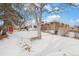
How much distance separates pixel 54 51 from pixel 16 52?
29 centimetres

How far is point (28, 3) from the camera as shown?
1411 millimetres

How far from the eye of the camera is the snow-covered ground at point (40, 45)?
4.57ft

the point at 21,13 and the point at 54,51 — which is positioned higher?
the point at 21,13

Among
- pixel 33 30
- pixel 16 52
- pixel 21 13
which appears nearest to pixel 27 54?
pixel 16 52

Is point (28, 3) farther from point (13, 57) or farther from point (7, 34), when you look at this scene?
point (13, 57)

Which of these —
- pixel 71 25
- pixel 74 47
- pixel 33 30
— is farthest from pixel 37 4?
pixel 74 47

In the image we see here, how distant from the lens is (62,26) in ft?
4.61

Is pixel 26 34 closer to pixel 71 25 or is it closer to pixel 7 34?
pixel 7 34

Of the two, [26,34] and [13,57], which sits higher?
[26,34]

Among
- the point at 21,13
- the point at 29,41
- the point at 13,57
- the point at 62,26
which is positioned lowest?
the point at 13,57

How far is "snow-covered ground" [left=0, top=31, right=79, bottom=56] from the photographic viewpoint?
1.39 m

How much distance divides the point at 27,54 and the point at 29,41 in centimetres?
10

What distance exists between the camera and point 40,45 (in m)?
1.40

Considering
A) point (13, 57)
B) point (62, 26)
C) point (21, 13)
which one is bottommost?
point (13, 57)
